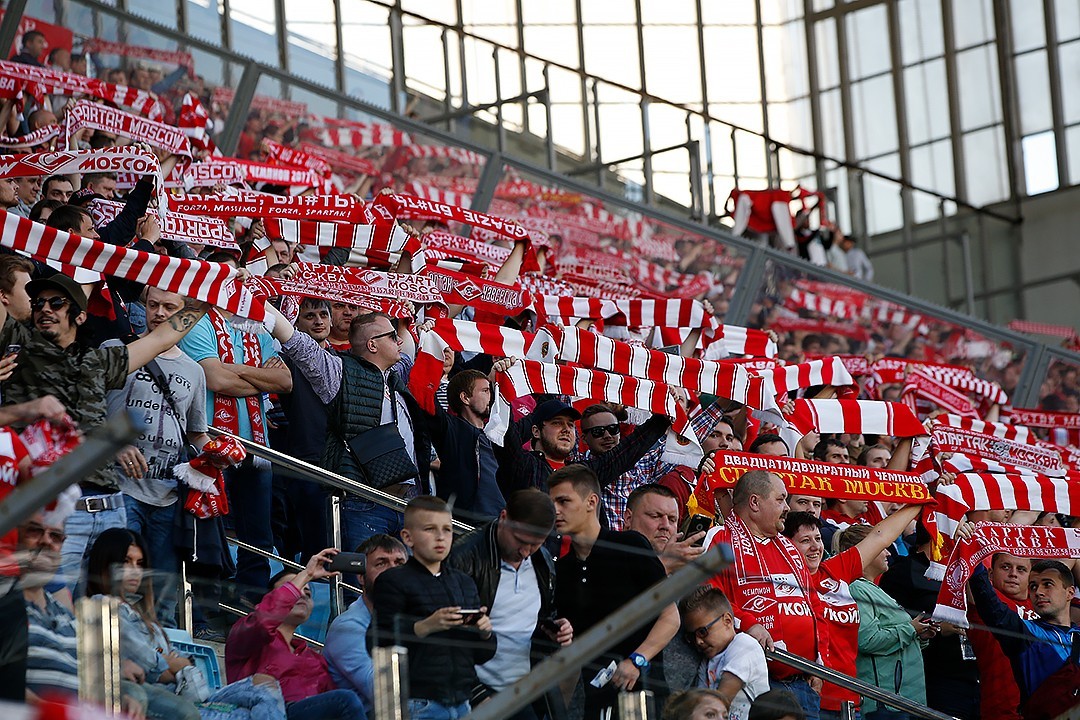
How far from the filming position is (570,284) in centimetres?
1451

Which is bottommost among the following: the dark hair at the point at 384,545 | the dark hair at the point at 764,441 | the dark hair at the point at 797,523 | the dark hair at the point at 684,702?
the dark hair at the point at 684,702

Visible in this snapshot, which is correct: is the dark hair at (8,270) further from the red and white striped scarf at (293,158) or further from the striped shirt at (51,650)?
the red and white striped scarf at (293,158)

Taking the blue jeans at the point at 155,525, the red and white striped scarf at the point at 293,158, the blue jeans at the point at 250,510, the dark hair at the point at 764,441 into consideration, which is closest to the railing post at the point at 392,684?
the blue jeans at the point at 155,525

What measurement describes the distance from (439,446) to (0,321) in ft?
7.81

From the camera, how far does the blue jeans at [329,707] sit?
605 centimetres

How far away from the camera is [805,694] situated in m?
8.02

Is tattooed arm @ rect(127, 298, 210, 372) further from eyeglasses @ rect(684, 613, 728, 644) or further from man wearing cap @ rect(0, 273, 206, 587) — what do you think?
eyeglasses @ rect(684, 613, 728, 644)

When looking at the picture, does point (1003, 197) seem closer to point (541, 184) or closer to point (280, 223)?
point (541, 184)

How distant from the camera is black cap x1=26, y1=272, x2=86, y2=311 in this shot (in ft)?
26.4

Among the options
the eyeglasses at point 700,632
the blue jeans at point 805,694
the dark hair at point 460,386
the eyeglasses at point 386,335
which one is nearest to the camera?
the eyeglasses at point 700,632

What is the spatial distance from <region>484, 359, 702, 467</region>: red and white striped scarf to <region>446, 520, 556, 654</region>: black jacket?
4.27 metres

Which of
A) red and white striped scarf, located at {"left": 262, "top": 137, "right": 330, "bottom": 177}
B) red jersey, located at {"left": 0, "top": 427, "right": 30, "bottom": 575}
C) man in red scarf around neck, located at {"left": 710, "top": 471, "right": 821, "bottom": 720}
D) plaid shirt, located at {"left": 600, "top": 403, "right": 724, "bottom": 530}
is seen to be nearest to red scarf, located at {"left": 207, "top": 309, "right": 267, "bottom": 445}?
plaid shirt, located at {"left": 600, "top": 403, "right": 724, "bottom": 530}

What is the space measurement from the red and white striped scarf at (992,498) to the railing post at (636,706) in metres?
3.87

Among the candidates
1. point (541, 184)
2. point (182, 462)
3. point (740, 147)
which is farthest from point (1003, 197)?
point (182, 462)
